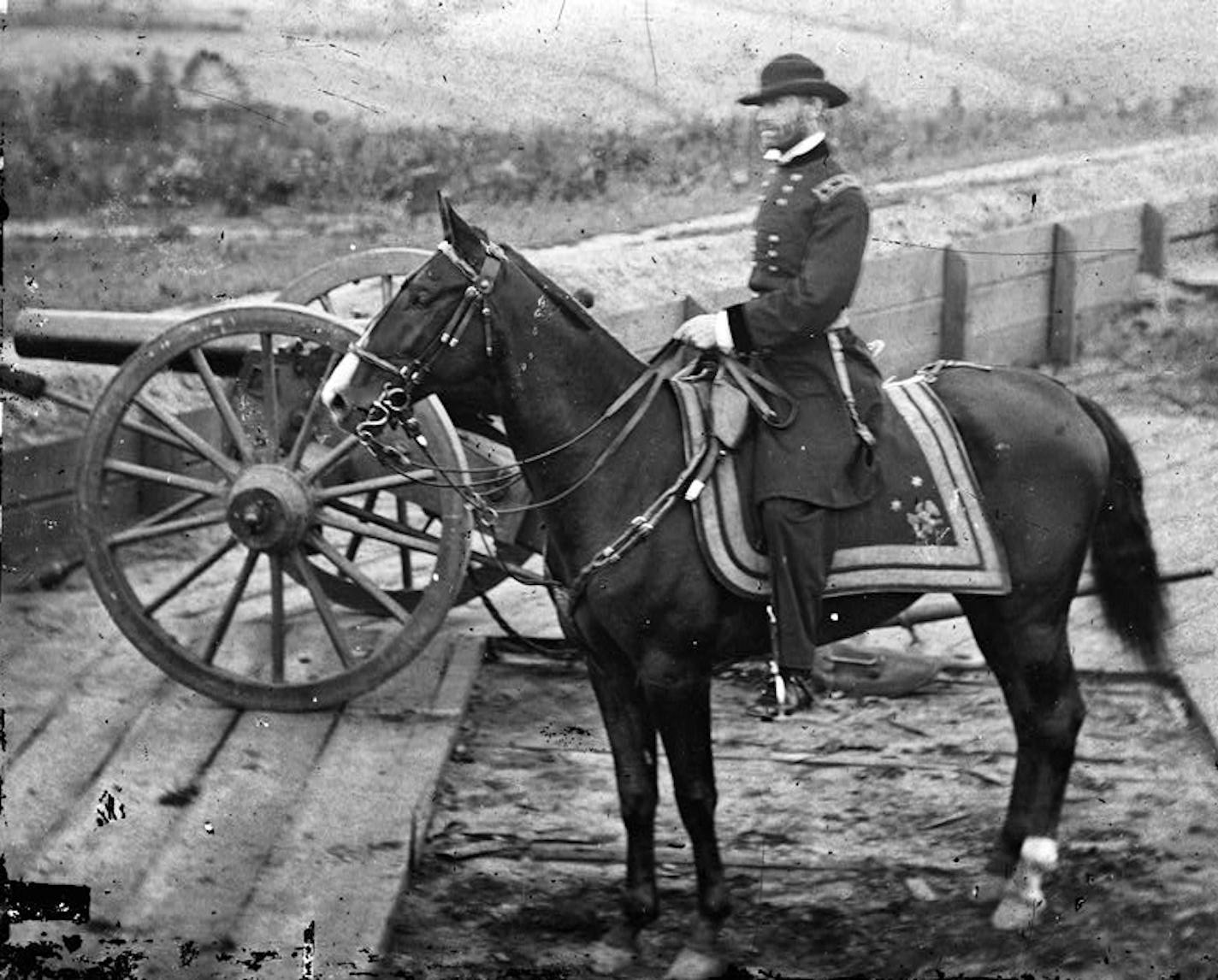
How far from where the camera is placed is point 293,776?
21.4ft

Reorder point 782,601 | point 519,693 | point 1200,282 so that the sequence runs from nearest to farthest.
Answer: point 782,601
point 519,693
point 1200,282

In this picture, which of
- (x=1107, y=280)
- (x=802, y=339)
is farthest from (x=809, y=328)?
(x=1107, y=280)

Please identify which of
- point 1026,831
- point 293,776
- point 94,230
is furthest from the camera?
point 94,230

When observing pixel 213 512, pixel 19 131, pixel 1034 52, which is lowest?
pixel 213 512

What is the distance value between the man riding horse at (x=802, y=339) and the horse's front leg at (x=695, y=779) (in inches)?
9.8

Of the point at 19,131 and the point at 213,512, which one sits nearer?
the point at 213,512

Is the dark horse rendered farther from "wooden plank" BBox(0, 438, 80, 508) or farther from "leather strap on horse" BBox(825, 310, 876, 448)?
"wooden plank" BBox(0, 438, 80, 508)

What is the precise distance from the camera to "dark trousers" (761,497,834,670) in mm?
5258

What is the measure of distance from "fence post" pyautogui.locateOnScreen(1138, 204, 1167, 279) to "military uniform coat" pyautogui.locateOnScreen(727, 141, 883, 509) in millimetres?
5493

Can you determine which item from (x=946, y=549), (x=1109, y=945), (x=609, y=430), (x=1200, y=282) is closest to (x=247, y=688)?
(x=609, y=430)

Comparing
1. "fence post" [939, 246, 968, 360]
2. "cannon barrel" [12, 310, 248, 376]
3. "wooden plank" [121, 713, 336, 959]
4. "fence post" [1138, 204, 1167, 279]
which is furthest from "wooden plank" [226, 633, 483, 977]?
"fence post" [1138, 204, 1167, 279]

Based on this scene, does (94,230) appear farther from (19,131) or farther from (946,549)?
(946,549)

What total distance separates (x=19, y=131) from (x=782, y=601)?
4.03 metres

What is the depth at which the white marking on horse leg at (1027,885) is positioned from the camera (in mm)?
5688
